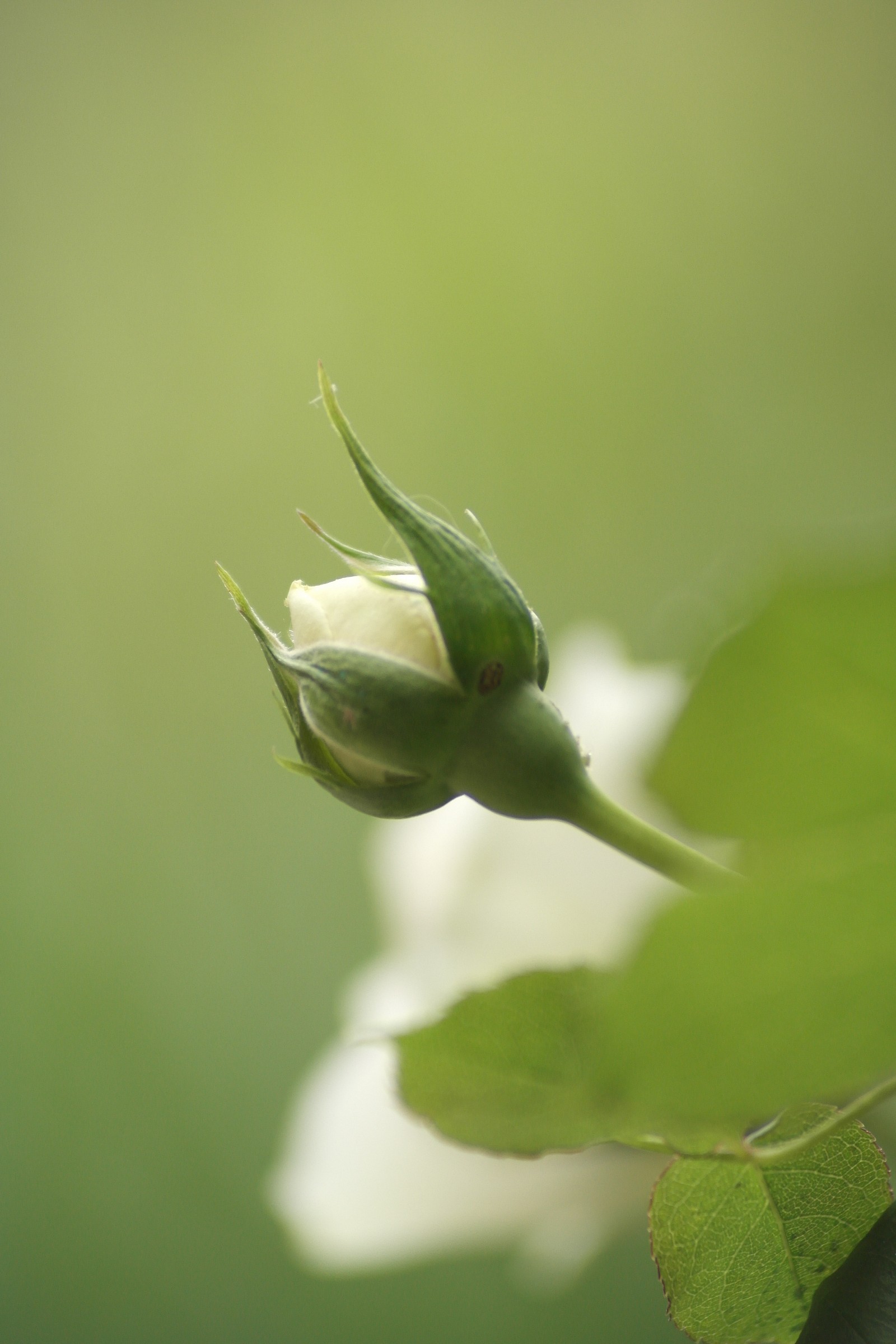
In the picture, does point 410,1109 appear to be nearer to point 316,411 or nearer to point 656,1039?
point 656,1039

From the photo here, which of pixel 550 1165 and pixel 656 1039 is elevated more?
pixel 656 1039

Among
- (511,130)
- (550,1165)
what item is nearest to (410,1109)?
(550,1165)

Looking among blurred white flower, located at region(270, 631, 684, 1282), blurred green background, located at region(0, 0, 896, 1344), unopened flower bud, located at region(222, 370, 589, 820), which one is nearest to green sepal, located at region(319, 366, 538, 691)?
unopened flower bud, located at region(222, 370, 589, 820)

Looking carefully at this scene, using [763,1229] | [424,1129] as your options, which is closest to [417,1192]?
[424,1129]

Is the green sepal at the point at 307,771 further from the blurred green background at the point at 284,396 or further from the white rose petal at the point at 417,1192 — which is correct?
the blurred green background at the point at 284,396

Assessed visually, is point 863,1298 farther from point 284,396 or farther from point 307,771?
point 284,396

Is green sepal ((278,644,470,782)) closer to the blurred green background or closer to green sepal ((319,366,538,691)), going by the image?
green sepal ((319,366,538,691))

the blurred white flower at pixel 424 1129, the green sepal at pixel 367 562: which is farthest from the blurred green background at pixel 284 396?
the green sepal at pixel 367 562
